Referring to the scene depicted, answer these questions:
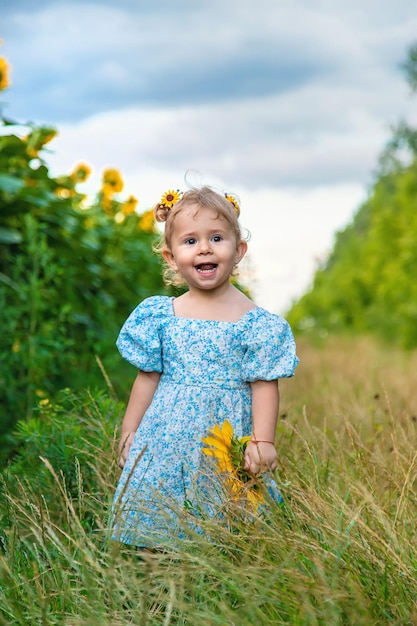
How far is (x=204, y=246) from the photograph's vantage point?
2.71 m

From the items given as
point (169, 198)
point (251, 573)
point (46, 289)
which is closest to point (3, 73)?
point (46, 289)

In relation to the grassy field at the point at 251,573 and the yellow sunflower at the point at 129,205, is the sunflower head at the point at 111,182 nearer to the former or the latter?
the yellow sunflower at the point at 129,205

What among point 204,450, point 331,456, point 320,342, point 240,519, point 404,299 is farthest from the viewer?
point 320,342

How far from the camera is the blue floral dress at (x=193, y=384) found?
8.71ft

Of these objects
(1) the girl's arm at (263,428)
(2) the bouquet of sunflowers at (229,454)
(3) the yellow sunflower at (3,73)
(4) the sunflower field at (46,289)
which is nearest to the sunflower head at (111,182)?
(4) the sunflower field at (46,289)

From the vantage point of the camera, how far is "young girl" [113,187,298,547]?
8.71 feet

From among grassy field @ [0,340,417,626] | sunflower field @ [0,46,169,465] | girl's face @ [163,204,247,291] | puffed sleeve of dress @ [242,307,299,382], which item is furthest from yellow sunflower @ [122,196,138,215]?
grassy field @ [0,340,417,626]

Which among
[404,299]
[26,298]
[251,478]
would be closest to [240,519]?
[251,478]

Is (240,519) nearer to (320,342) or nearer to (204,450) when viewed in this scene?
(204,450)

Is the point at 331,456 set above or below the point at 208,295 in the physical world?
below

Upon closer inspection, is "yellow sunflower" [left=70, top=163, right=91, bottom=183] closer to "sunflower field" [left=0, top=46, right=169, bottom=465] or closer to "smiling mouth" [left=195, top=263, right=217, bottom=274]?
"sunflower field" [left=0, top=46, right=169, bottom=465]

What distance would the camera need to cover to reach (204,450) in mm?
2518

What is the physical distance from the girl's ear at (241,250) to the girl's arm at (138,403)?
0.47 metres

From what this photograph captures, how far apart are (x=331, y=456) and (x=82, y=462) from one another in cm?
88
